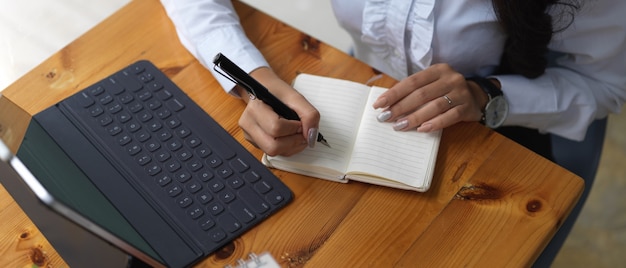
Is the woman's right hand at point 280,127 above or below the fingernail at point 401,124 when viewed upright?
above

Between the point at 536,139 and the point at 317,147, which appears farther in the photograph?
the point at 536,139

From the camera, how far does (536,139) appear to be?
1.21 metres

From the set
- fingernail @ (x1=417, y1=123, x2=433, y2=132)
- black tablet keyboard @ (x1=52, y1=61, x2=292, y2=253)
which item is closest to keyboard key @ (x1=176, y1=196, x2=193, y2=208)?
black tablet keyboard @ (x1=52, y1=61, x2=292, y2=253)

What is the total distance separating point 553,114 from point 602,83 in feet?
0.34

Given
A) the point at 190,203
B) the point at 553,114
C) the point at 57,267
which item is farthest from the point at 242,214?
the point at 553,114

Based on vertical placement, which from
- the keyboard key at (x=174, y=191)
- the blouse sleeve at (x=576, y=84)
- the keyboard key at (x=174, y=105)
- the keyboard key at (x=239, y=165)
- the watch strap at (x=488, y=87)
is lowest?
the blouse sleeve at (x=576, y=84)

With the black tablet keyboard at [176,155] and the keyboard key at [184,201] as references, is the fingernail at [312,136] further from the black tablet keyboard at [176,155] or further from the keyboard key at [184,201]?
the keyboard key at [184,201]

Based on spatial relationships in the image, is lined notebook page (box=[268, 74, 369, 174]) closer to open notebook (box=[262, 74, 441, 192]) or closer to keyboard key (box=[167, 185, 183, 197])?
open notebook (box=[262, 74, 441, 192])

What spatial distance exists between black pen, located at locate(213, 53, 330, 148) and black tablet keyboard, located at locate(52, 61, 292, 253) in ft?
0.26

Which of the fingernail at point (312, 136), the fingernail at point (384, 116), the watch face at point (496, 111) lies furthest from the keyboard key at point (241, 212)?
the watch face at point (496, 111)

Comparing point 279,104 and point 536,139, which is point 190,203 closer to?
point 279,104

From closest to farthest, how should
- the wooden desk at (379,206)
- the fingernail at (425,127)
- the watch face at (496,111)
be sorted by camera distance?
the wooden desk at (379,206) < the fingernail at (425,127) < the watch face at (496,111)

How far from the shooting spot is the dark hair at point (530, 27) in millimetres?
958

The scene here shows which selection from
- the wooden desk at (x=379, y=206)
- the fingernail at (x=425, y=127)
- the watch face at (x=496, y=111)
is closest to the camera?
the wooden desk at (x=379, y=206)
